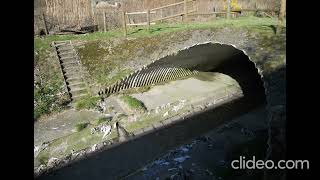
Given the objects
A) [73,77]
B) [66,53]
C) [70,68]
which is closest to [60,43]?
[66,53]

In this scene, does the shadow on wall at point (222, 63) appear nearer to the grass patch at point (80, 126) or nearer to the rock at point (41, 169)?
the grass patch at point (80, 126)

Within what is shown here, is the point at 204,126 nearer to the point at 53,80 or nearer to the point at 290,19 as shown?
the point at 53,80

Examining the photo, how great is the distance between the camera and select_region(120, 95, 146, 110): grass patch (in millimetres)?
15127

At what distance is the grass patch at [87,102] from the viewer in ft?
49.1

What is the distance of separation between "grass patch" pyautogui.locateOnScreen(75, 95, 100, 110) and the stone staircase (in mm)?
344

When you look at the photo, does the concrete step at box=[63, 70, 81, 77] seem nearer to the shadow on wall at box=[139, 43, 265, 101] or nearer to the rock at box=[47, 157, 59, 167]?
the shadow on wall at box=[139, 43, 265, 101]

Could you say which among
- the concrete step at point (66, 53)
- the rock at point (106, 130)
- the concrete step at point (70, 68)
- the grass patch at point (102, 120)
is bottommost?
the rock at point (106, 130)

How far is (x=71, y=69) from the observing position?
16859 millimetres

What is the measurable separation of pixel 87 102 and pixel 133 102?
6.52ft

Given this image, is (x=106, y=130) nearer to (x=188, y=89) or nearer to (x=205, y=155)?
(x=205, y=155)

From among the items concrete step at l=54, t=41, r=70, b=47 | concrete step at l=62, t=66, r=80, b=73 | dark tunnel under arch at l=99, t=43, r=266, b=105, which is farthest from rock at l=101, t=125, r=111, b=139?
concrete step at l=54, t=41, r=70, b=47

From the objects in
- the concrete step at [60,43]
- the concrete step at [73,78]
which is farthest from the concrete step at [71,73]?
the concrete step at [60,43]

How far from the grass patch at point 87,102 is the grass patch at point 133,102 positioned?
47.9 inches

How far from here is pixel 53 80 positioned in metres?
16.1
